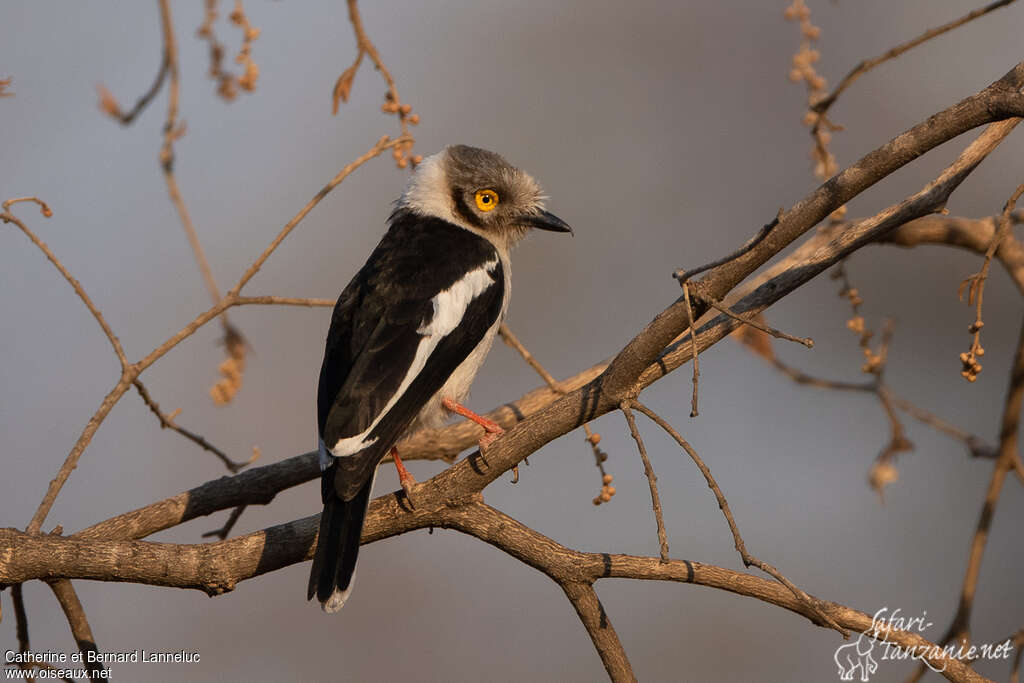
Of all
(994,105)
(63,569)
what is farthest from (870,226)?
(63,569)

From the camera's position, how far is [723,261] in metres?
2.67

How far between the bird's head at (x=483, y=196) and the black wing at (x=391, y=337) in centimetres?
44

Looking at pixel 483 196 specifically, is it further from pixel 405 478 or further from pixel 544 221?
pixel 405 478

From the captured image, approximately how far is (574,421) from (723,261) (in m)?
0.69

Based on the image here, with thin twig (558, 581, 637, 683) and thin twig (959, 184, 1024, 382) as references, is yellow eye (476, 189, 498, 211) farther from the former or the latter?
thin twig (959, 184, 1024, 382)

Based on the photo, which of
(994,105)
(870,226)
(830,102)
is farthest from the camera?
(830,102)

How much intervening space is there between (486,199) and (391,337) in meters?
1.36

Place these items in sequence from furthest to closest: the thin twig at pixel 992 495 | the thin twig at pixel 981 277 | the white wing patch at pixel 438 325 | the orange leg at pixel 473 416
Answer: the orange leg at pixel 473 416 < the thin twig at pixel 992 495 < the white wing patch at pixel 438 325 < the thin twig at pixel 981 277

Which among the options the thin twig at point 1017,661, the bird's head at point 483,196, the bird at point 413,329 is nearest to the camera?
the thin twig at point 1017,661

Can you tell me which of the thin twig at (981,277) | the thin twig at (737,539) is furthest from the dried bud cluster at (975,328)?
the thin twig at (737,539)

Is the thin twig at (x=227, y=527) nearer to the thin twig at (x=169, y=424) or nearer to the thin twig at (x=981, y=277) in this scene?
the thin twig at (x=169, y=424)

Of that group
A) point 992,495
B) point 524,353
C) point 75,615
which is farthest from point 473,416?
point 992,495

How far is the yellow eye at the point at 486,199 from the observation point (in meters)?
5.02

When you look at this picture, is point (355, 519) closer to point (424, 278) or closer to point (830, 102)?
point (424, 278)
